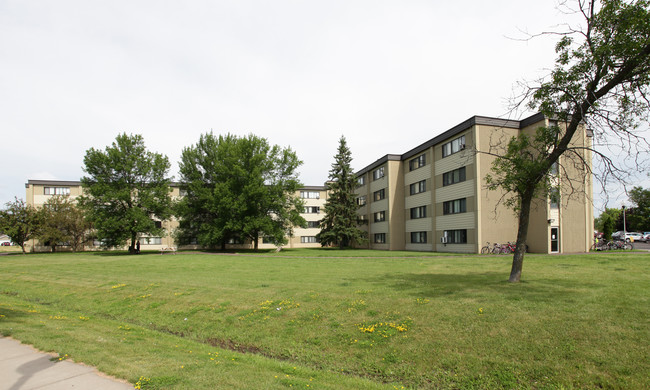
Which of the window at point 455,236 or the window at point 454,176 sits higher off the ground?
the window at point 454,176

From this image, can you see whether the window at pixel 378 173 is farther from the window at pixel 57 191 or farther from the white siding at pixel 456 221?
the window at pixel 57 191

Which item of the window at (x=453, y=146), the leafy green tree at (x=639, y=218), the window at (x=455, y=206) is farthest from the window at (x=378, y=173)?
the leafy green tree at (x=639, y=218)

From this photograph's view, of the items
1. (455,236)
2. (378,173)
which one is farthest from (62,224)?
(455,236)

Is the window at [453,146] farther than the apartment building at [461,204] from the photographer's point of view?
Yes

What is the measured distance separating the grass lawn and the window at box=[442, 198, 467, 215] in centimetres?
1982

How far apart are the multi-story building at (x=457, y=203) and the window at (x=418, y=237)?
116 millimetres

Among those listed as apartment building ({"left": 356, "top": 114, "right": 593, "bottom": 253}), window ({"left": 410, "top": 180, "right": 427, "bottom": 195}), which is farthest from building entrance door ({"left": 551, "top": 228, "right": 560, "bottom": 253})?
window ({"left": 410, "top": 180, "right": 427, "bottom": 195})

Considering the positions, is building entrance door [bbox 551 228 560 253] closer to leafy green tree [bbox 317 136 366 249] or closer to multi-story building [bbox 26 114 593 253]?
multi-story building [bbox 26 114 593 253]

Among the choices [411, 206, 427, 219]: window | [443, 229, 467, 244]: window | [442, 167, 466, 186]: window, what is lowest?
→ [443, 229, 467, 244]: window

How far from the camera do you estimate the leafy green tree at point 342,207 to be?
161ft

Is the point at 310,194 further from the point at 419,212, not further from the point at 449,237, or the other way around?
the point at 449,237

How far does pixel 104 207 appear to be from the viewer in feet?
162

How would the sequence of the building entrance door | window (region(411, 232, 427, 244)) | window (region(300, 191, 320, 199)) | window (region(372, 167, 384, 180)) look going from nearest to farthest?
the building entrance door
window (region(411, 232, 427, 244))
window (region(372, 167, 384, 180))
window (region(300, 191, 320, 199))

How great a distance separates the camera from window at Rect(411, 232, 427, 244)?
42216 millimetres
